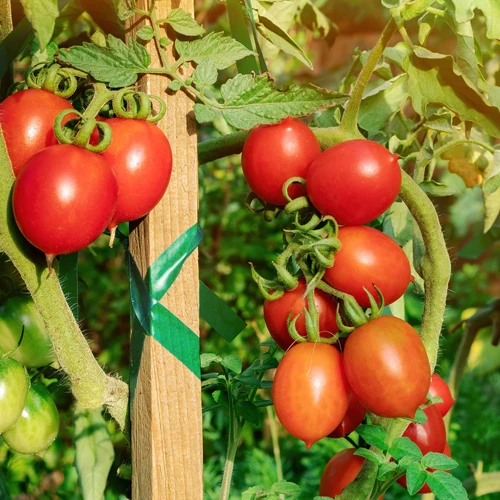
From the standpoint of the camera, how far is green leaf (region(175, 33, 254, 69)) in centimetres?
64

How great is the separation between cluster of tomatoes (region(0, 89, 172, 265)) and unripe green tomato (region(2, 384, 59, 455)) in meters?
0.22

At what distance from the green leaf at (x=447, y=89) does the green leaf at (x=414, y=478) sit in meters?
0.32

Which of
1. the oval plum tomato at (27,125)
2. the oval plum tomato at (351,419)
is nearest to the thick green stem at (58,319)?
the oval plum tomato at (27,125)

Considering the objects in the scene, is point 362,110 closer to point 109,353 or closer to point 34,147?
point 34,147

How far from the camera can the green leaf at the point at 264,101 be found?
0.63 metres

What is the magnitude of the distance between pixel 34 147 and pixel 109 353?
5.67 ft

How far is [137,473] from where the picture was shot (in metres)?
0.69

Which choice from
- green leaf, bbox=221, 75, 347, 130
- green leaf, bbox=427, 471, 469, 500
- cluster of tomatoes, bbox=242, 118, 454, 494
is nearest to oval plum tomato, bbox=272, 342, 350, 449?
A: cluster of tomatoes, bbox=242, 118, 454, 494

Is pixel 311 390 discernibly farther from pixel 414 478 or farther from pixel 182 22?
pixel 182 22

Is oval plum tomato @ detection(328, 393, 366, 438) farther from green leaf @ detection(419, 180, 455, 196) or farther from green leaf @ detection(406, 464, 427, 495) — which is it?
green leaf @ detection(419, 180, 455, 196)

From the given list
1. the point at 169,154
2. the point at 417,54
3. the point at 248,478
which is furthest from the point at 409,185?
the point at 248,478

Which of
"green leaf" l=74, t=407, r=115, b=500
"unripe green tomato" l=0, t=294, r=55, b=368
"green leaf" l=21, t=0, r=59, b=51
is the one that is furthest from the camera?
"green leaf" l=74, t=407, r=115, b=500

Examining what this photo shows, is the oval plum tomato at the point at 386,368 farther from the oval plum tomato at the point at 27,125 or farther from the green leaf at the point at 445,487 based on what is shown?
the oval plum tomato at the point at 27,125

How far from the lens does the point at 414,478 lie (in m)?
0.62
